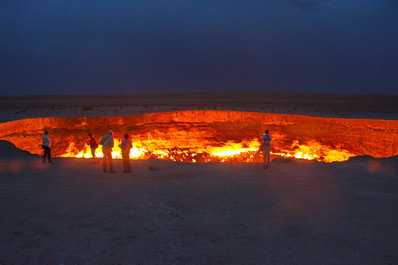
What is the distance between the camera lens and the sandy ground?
4.10m

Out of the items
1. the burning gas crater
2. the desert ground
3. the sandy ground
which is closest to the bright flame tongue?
the burning gas crater

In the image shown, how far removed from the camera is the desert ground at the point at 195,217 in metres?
4.10

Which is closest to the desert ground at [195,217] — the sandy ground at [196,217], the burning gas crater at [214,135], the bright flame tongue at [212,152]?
the sandy ground at [196,217]

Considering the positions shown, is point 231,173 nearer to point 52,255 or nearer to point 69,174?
point 69,174

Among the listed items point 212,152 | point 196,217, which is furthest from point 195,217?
point 212,152

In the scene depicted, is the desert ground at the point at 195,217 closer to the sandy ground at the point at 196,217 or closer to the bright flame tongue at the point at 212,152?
the sandy ground at the point at 196,217

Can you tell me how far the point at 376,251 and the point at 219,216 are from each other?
2.54m

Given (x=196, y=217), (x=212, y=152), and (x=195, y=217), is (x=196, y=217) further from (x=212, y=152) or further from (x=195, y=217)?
(x=212, y=152)

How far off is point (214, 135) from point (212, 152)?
3.89ft

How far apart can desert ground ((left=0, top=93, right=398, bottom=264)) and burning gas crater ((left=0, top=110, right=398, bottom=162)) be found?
29.0 feet

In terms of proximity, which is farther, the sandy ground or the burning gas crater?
the burning gas crater

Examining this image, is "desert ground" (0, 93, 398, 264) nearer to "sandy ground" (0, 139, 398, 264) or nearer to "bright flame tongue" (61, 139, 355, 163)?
"sandy ground" (0, 139, 398, 264)

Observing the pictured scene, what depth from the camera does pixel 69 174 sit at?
9000mm

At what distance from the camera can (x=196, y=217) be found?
554 centimetres
